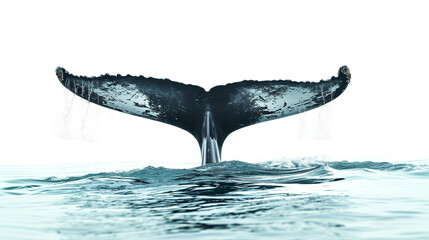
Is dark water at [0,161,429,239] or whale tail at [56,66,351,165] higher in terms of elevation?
whale tail at [56,66,351,165]

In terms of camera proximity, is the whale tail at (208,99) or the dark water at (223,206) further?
the whale tail at (208,99)

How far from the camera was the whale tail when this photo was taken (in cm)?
772

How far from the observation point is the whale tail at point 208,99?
772 centimetres

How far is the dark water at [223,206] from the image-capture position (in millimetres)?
4473

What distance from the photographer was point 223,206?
5.63m

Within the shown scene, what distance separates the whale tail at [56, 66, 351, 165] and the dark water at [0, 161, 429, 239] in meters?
0.67

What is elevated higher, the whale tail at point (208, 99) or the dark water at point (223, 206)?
the whale tail at point (208, 99)

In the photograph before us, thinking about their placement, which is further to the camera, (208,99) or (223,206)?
(208,99)

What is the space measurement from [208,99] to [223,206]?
9.38 ft

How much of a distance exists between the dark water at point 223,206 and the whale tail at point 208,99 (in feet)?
2.20

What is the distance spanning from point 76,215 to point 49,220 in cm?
25

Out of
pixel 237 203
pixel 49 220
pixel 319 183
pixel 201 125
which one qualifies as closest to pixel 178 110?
pixel 201 125

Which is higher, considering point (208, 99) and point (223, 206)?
point (208, 99)

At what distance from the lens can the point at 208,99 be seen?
8250 millimetres
